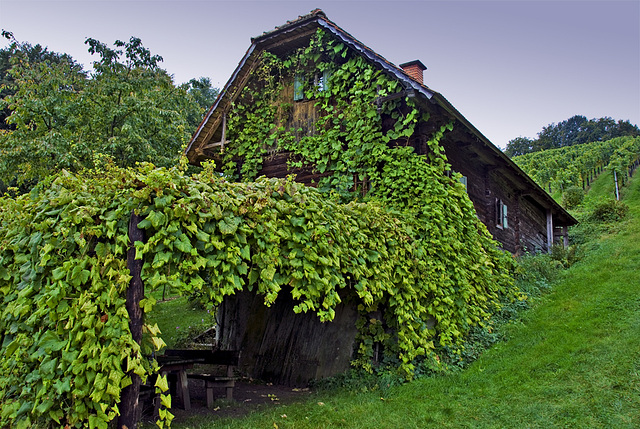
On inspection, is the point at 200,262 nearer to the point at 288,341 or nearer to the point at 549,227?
the point at 288,341

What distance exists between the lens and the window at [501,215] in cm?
1430

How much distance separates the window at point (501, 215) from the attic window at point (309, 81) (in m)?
7.26

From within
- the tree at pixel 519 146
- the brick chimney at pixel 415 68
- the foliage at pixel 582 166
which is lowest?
the brick chimney at pixel 415 68

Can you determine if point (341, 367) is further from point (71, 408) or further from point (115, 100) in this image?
point (115, 100)

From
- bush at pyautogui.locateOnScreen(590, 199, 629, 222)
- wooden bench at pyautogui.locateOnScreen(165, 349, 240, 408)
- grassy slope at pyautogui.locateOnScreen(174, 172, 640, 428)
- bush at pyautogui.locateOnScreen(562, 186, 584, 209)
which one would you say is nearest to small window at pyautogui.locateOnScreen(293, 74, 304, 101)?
wooden bench at pyautogui.locateOnScreen(165, 349, 240, 408)

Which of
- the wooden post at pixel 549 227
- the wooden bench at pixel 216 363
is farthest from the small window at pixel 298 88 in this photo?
the wooden post at pixel 549 227

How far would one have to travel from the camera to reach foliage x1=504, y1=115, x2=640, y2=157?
247 ft

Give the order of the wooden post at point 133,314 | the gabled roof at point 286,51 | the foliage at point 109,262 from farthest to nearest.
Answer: the gabled roof at point 286,51 < the wooden post at point 133,314 < the foliage at point 109,262

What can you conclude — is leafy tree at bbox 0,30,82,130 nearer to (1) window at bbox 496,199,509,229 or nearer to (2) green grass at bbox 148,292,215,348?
(2) green grass at bbox 148,292,215,348

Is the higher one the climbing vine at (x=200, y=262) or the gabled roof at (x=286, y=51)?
the gabled roof at (x=286, y=51)

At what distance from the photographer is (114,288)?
4133 millimetres

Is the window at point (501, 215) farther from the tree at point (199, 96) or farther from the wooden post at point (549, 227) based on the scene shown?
the tree at point (199, 96)

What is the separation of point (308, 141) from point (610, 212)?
68.6 feet

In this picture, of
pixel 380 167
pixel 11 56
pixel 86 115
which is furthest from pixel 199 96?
pixel 380 167
